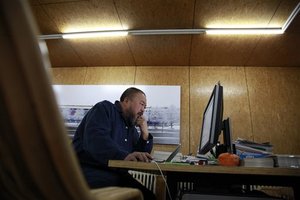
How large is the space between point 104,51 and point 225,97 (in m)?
1.94

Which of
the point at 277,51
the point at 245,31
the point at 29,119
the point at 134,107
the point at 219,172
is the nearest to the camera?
the point at 29,119

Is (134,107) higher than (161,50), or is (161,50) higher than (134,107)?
(161,50)

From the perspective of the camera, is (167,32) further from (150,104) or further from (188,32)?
(150,104)

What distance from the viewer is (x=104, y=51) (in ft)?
11.6

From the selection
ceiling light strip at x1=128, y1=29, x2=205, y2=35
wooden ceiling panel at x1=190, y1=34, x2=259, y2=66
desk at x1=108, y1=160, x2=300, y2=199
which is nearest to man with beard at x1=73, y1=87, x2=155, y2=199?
desk at x1=108, y1=160, x2=300, y2=199

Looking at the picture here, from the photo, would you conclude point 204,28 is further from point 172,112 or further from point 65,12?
point 65,12

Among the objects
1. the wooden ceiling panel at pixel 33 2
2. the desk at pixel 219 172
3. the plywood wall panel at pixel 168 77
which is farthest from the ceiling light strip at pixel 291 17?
the wooden ceiling panel at pixel 33 2

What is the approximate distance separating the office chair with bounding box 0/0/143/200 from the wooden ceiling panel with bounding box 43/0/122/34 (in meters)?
2.51

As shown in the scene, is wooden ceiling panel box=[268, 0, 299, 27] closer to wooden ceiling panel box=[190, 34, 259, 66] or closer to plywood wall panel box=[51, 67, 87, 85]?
wooden ceiling panel box=[190, 34, 259, 66]

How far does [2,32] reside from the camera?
23 cm

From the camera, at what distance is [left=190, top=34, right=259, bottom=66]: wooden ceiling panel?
3.09m

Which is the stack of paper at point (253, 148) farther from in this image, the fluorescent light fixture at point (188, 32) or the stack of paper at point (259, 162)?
the fluorescent light fixture at point (188, 32)

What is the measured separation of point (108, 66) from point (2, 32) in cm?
381

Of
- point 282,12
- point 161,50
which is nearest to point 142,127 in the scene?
point 161,50
